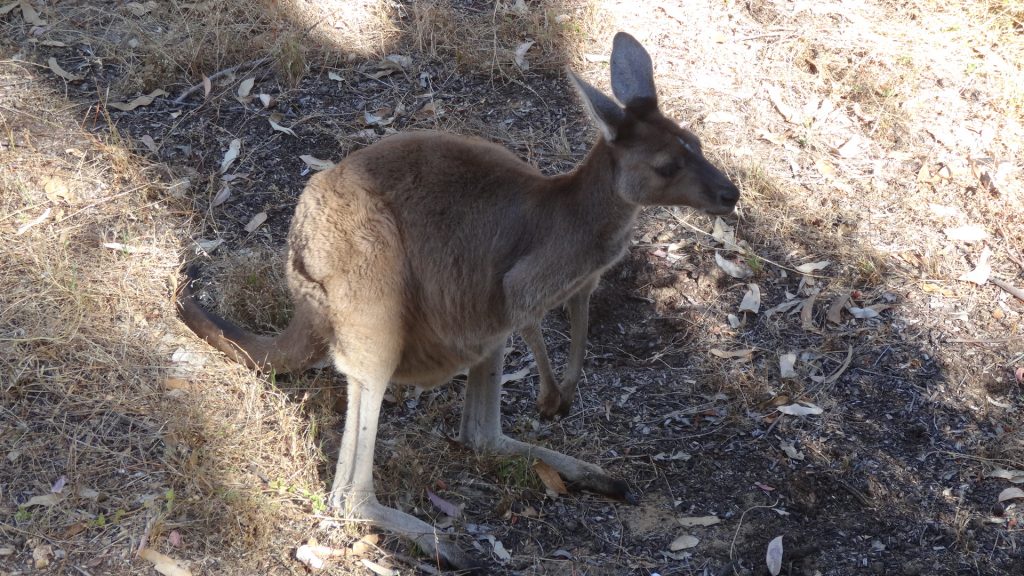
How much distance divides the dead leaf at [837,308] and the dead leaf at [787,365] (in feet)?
1.09

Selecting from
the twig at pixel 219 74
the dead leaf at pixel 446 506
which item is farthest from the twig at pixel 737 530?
the twig at pixel 219 74

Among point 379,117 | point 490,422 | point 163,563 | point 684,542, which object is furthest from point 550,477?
point 379,117

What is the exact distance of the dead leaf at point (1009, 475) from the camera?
13.5 feet

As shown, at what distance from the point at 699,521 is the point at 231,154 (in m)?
3.32

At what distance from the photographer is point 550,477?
13.8ft

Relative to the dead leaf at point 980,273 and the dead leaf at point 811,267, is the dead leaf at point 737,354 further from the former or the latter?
the dead leaf at point 980,273

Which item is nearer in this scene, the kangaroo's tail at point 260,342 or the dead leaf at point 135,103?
the kangaroo's tail at point 260,342

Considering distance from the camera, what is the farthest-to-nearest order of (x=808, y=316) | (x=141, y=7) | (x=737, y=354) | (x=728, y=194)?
(x=141, y=7) → (x=808, y=316) → (x=737, y=354) → (x=728, y=194)

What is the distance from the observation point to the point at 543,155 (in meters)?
5.68

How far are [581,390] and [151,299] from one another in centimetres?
210

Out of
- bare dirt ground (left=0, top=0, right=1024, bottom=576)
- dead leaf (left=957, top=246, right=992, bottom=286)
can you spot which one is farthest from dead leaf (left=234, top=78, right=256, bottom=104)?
dead leaf (left=957, top=246, right=992, bottom=286)

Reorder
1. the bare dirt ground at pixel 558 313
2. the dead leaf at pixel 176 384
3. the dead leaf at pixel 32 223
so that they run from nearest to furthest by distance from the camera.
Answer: the bare dirt ground at pixel 558 313 → the dead leaf at pixel 176 384 → the dead leaf at pixel 32 223

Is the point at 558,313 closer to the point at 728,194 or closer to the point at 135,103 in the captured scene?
the point at 728,194

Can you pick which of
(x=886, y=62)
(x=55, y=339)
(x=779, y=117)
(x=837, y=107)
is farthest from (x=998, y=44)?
(x=55, y=339)
